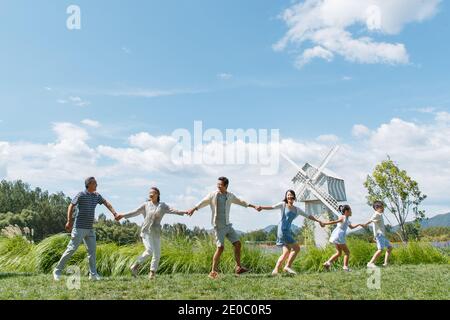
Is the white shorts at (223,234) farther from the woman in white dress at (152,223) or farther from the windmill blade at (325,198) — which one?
the windmill blade at (325,198)

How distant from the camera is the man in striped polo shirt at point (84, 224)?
8680 millimetres

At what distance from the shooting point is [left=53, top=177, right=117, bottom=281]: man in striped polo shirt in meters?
8.68

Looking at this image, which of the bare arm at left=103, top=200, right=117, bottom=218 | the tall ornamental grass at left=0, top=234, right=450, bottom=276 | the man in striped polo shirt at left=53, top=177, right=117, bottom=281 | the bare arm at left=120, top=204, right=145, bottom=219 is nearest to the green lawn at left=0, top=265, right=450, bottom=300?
the man in striped polo shirt at left=53, top=177, right=117, bottom=281

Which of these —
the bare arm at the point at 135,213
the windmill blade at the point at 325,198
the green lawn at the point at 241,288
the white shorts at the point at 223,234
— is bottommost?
the green lawn at the point at 241,288

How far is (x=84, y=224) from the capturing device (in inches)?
343

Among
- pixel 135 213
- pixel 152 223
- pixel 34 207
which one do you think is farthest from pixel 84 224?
pixel 34 207

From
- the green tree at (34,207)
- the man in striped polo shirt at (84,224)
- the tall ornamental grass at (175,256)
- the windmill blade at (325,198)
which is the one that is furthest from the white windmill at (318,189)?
the man in striped polo shirt at (84,224)

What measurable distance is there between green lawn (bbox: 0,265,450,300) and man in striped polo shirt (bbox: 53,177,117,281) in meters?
0.53

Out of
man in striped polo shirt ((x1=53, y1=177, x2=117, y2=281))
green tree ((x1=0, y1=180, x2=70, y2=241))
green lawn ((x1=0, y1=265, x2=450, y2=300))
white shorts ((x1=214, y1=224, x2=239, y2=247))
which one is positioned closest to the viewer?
green lawn ((x1=0, y1=265, x2=450, y2=300))

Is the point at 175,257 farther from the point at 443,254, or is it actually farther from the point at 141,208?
the point at 443,254

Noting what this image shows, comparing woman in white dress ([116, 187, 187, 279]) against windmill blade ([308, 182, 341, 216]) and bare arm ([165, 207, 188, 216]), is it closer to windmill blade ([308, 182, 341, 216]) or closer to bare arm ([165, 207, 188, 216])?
bare arm ([165, 207, 188, 216])

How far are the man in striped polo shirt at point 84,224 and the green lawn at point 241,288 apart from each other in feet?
1.75

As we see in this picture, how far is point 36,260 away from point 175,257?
12.0ft
